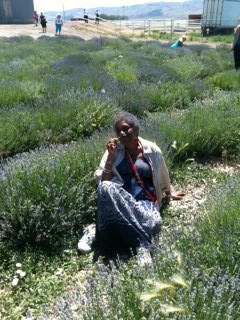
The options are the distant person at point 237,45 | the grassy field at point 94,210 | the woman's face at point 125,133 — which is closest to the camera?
the grassy field at point 94,210

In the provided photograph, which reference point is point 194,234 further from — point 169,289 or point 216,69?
point 216,69

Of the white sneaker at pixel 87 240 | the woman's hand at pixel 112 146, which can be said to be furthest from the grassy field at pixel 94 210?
the woman's hand at pixel 112 146

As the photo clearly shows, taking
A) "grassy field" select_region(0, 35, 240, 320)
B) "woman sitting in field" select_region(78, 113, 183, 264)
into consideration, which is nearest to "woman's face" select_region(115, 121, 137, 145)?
"woman sitting in field" select_region(78, 113, 183, 264)

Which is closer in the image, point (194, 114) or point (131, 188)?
point (131, 188)

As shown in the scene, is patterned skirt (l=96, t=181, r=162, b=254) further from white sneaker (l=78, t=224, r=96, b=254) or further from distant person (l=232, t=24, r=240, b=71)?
distant person (l=232, t=24, r=240, b=71)

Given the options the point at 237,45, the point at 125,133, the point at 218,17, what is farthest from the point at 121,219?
the point at 218,17

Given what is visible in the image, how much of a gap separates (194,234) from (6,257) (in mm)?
1611

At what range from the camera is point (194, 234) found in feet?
8.09

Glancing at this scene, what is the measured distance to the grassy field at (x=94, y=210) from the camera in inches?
76.1

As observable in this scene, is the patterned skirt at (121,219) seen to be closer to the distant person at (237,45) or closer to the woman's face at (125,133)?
the woman's face at (125,133)

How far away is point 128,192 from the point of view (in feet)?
10.8

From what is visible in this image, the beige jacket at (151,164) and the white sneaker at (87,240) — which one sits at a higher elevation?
the beige jacket at (151,164)

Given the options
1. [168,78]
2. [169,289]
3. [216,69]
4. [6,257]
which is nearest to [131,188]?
[6,257]

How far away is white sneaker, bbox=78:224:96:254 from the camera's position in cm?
328
